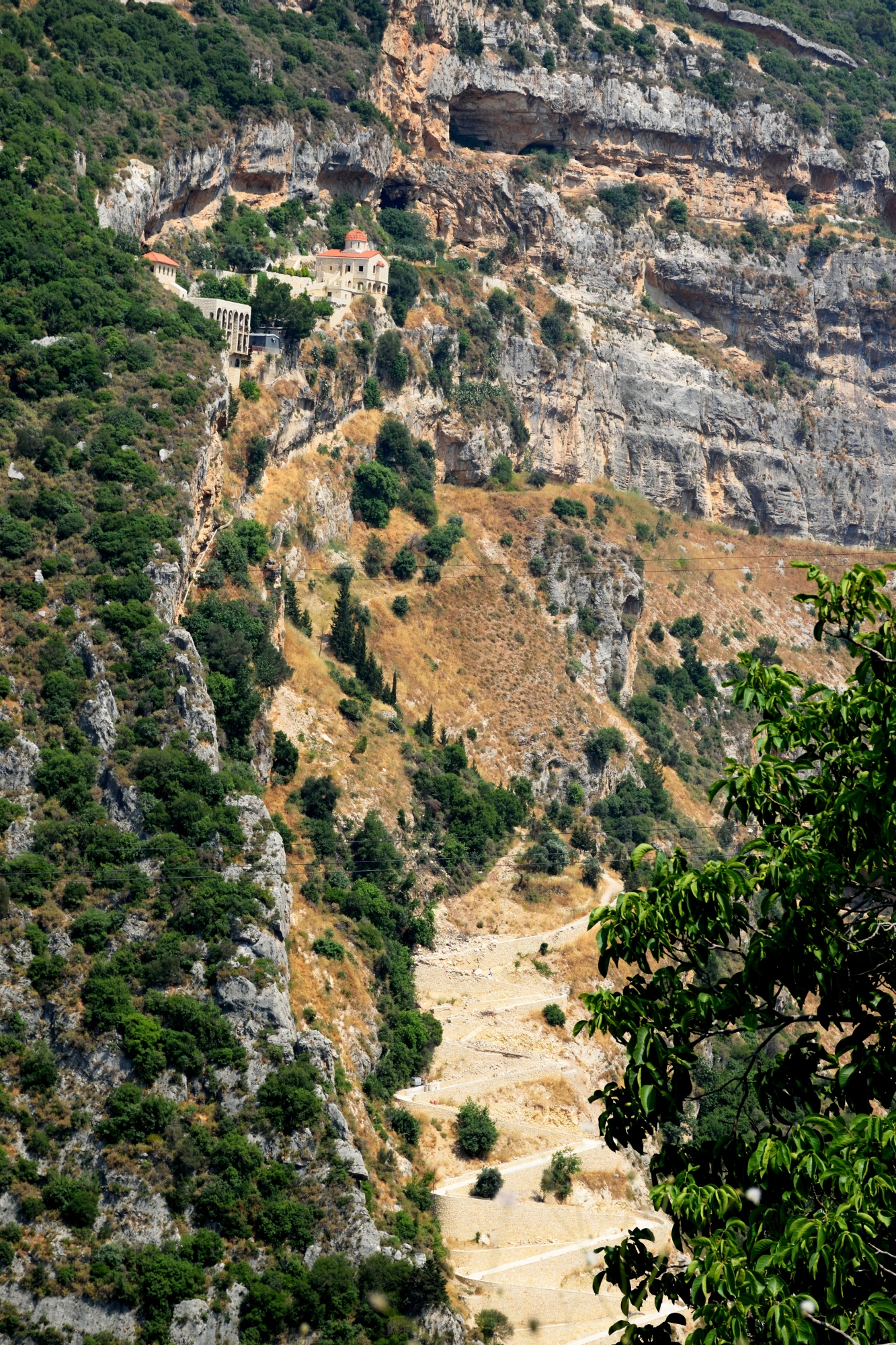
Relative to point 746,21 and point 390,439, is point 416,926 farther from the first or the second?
point 746,21

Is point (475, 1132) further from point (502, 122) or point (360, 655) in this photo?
point (502, 122)

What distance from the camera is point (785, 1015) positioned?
45.4 feet

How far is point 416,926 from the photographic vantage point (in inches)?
2511

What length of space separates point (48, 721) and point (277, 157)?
48.6 metres

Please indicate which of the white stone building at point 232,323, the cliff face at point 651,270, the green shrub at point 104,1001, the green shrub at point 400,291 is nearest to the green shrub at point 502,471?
the cliff face at point 651,270

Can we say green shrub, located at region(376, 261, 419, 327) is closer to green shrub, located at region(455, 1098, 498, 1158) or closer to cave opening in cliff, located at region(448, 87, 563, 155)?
cave opening in cliff, located at region(448, 87, 563, 155)

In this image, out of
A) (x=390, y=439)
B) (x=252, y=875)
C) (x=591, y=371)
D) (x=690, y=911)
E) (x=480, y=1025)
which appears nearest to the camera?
(x=690, y=911)

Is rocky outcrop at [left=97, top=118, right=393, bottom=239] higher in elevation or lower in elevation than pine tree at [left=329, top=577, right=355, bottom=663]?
higher

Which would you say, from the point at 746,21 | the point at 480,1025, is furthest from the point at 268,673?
the point at 746,21

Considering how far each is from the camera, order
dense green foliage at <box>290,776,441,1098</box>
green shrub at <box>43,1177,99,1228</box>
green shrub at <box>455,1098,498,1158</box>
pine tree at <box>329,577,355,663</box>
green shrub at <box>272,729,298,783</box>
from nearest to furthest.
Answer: green shrub at <box>43,1177,99,1228</box>, green shrub at <box>455,1098,498,1158</box>, dense green foliage at <box>290,776,441,1098</box>, green shrub at <box>272,729,298,783</box>, pine tree at <box>329,577,355,663</box>

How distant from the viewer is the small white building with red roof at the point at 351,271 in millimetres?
84188

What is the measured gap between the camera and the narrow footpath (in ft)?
159

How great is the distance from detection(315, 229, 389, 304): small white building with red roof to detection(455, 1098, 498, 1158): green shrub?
1747 inches

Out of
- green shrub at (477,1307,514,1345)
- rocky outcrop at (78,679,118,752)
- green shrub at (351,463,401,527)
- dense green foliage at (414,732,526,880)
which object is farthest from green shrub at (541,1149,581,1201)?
green shrub at (351,463,401,527)
